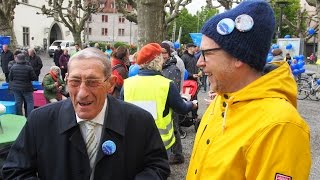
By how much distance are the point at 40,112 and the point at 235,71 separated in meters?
1.12

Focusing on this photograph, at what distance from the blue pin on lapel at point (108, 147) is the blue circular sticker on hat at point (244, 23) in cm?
91

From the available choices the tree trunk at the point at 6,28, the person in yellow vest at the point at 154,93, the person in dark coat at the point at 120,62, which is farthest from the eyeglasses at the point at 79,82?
the tree trunk at the point at 6,28

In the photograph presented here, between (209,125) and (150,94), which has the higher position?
(209,125)

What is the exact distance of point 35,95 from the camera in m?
9.79

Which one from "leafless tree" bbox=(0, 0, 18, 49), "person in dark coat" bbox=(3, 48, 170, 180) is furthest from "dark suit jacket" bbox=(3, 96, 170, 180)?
"leafless tree" bbox=(0, 0, 18, 49)

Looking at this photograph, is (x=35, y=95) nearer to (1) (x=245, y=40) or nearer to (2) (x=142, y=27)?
(2) (x=142, y=27)

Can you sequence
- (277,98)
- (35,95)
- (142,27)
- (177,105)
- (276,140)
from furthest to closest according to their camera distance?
(35,95), (142,27), (177,105), (277,98), (276,140)

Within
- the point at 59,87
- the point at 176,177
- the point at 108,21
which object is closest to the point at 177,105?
the point at 176,177

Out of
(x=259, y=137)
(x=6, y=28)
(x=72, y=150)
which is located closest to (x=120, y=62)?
(x=72, y=150)

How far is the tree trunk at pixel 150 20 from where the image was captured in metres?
6.84

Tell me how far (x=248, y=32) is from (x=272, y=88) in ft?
0.88

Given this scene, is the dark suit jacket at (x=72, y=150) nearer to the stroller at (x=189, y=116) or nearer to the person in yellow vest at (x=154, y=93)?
the person in yellow vest at (x=154, y=93)

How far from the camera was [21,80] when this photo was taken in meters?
8.42

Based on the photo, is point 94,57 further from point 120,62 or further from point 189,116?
point 189,116
